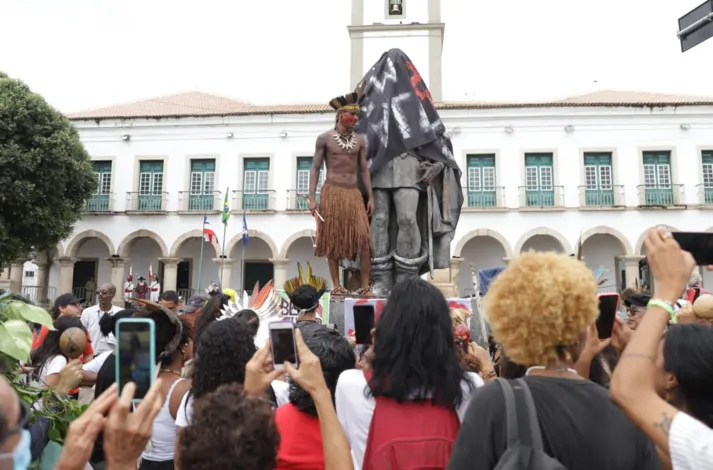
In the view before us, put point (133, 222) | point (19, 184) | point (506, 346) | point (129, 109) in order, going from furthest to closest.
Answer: point (129, 109) < point (133, 222) < point (19, 184) < point (506, 346)

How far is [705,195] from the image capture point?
23.4m

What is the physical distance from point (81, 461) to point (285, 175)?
78.7ft

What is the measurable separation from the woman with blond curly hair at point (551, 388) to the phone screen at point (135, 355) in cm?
83

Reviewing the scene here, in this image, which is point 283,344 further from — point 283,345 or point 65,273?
point 65,273

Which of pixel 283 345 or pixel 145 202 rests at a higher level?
pixel 145 202

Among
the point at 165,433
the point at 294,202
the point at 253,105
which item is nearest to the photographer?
the point at 165,433

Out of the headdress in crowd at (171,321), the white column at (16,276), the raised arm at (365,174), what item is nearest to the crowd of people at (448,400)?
the headdress in crowd at (171,321)

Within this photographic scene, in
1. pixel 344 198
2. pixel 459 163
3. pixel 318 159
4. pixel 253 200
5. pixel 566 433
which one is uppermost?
pixel 459 163

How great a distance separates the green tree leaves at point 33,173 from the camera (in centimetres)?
1948

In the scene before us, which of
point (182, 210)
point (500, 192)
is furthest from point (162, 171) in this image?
point (500, 192)

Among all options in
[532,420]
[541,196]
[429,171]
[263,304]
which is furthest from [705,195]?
[532,420]

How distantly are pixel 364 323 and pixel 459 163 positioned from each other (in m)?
21.5

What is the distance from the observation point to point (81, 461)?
140 cm

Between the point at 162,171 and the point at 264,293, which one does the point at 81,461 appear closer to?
the point at 264,293
